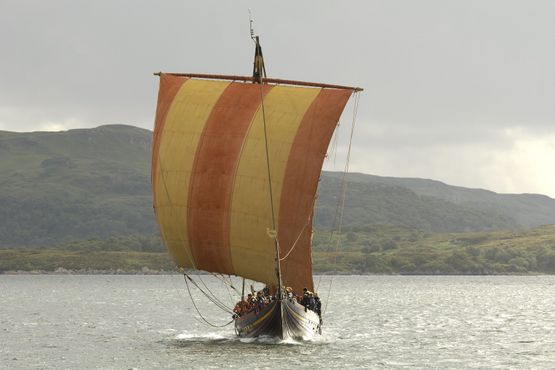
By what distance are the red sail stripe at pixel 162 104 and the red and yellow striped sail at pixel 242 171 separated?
11cm

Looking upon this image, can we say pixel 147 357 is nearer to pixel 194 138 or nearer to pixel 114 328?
pixel 194 138

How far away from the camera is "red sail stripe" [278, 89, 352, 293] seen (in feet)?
209

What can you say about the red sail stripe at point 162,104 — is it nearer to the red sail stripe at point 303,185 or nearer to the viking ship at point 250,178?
the viking ship at point 250,178

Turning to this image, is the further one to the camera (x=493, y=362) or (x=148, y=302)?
(x=148, y=302)

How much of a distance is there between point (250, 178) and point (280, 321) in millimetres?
9493

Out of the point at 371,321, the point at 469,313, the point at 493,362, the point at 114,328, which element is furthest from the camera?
the point at 469,313

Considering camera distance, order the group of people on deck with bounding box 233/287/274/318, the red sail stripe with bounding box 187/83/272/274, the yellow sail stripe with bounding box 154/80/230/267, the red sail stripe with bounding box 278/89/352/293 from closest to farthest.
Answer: the group of people on deck with bounding box 233/287/274/318, the red sail stripe with bounding box 278/89/352/293, the red sail stripe with bounding box 187/83/272/274, the yellow sail stripe with bounding box 154/80/230/267

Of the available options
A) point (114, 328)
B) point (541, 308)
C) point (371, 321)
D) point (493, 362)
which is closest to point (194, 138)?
point (493, 362)

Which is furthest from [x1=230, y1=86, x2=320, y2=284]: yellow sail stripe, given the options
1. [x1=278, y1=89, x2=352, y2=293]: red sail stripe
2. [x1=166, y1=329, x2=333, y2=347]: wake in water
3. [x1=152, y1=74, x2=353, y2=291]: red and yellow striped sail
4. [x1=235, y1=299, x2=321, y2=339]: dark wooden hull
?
[x1=166, y1=329, x2=333, y2=347]: wake in water

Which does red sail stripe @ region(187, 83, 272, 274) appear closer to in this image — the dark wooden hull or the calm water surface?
the dark wooden hull

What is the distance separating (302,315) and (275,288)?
2.78m

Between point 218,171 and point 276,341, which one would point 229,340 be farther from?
point 218,171

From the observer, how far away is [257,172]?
64.2m

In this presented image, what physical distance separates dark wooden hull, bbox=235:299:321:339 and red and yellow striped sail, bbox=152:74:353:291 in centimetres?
190
